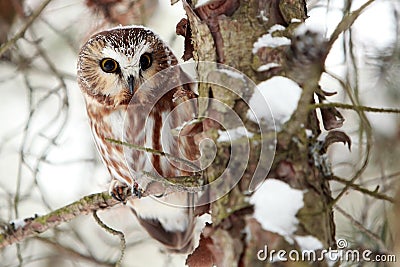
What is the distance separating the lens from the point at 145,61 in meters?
2.58

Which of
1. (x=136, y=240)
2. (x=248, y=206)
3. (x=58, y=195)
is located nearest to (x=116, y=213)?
(x=136, y=240)

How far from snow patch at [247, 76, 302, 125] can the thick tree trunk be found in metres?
0.02

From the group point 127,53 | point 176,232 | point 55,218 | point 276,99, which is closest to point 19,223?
point 55,218

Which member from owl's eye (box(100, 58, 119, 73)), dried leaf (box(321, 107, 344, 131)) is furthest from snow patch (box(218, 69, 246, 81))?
owl's eye (box(100, 58, 119, 73))

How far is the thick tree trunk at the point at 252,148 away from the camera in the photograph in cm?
139

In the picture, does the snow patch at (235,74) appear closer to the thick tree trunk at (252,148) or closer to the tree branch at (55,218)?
the thick tree trunk at (252,148)

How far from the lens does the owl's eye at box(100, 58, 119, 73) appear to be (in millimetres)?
2580

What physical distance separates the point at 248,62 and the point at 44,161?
1427 millimetres

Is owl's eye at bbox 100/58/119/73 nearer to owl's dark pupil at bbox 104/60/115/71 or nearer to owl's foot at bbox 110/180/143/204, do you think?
owl's dark pupil at bbox 104/60/115/71

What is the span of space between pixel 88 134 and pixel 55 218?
1666 millimetres

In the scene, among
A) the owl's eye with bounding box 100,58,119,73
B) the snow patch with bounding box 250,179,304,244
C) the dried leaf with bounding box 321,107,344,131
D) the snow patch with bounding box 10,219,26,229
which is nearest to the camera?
the snow patch with bounding box 250,179,304,244

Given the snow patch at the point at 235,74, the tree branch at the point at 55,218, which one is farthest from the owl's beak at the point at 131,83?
the snow patch at the point at 235,74

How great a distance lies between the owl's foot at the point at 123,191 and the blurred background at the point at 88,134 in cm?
36

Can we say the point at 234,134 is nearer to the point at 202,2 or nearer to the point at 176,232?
the point at 202,2
